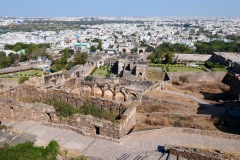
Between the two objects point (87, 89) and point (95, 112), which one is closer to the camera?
point (95, 112)

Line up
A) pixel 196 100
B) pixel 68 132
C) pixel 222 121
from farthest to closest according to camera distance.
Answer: pixel 196 100 < pixel 222 121 < pixel 68 132

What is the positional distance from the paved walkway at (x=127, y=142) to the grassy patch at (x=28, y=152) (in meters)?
1.68

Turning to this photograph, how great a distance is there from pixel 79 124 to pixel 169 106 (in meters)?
10.1

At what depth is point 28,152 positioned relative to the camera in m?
10.1

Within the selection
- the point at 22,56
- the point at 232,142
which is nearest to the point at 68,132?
the point at 232,142

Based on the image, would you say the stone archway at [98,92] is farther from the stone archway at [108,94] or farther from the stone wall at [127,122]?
the stone wall at [127,122]

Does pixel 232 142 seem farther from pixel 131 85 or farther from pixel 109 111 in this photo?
pixel 131 85

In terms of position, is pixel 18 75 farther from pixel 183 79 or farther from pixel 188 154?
pixel 188 154

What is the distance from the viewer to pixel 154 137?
46.9 feet

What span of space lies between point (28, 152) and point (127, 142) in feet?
17.0

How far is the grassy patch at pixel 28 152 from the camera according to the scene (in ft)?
31.5

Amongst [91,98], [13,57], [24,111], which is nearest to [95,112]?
[91,98]

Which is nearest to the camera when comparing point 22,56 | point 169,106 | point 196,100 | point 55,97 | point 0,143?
point 0,143

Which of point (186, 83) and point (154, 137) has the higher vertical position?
point (154, 137)
